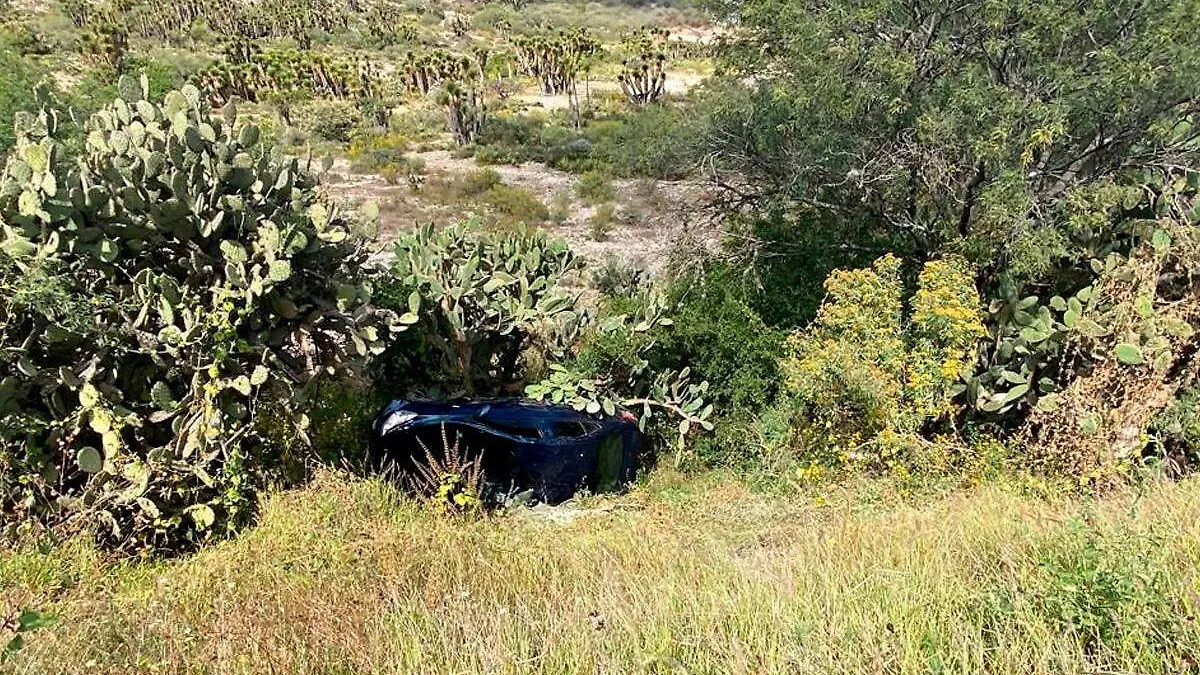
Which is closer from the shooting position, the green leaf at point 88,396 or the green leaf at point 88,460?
the green leaf at point 88,460

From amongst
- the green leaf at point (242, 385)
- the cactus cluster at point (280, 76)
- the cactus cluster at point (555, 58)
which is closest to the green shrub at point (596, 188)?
the cactus cluster at point (555, 58)

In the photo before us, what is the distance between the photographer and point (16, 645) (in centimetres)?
236

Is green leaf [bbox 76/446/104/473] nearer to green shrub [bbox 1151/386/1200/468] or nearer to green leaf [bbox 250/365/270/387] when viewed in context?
green leaf [bbox 250/365/270/387]

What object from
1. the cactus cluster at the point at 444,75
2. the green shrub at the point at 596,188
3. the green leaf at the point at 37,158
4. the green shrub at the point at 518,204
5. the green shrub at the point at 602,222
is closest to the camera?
the green leaf at the point at 37,158

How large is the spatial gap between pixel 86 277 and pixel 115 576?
208 centimetres

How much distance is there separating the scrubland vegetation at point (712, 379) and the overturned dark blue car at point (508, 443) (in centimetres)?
24

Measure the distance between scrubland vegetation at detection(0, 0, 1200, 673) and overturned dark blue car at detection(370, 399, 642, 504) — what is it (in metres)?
0.24

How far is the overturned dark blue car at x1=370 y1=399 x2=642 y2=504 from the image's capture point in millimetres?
6945

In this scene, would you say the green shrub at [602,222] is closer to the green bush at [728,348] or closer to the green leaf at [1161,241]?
the green bush at [728,348]

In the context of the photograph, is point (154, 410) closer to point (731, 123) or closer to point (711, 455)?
point (711, 455)

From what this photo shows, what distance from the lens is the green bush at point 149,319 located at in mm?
5082

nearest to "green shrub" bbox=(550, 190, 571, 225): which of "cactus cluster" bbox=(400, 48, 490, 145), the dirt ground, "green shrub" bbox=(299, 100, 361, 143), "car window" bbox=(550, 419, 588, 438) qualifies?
the dirt ground

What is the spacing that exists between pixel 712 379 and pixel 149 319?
5.12 metres

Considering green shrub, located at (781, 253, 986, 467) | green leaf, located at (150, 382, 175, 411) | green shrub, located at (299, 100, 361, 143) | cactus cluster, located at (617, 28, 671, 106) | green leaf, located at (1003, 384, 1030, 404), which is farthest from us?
cactus cluster, located at (617, 28, 671, 106)
